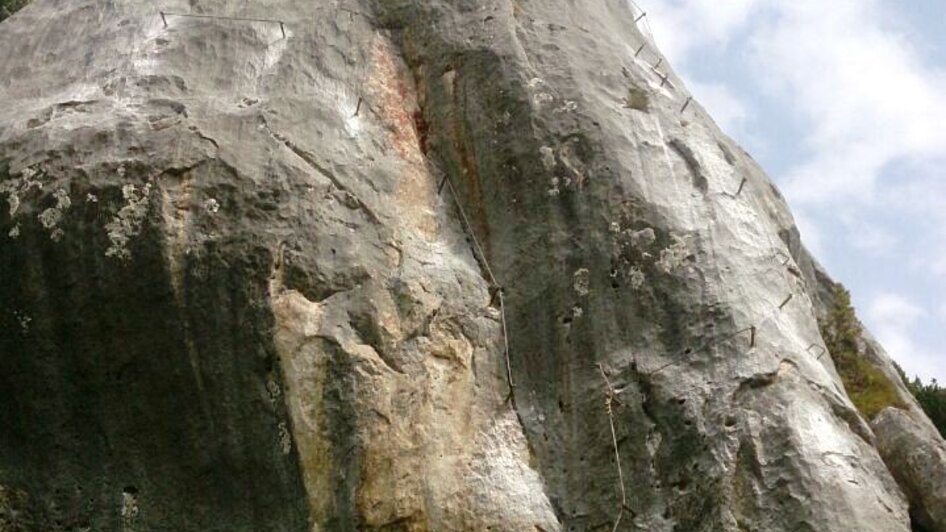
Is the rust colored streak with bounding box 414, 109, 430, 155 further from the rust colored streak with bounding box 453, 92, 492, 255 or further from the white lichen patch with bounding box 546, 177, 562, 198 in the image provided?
the white lichen patch with bounding box 546, 177, 562, 198

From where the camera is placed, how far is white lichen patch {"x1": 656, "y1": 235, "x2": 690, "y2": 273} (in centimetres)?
974

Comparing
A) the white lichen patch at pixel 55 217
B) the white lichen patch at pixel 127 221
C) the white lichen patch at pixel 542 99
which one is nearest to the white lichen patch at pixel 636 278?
the white lichen patch at pixel 542 99

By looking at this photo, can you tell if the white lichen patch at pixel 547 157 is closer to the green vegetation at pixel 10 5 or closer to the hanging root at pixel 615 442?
the hanging root at pixel 615 442

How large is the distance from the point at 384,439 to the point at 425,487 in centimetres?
45

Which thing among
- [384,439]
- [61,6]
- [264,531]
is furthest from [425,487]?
[61,6]

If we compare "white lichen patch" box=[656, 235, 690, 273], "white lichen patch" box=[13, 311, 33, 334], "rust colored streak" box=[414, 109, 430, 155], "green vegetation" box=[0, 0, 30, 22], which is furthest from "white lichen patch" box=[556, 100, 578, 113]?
"green vegetation" box=[0, 0, 30, 22]

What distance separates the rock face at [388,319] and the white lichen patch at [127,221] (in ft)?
0.06

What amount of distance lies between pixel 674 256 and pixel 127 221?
4215 millimetres

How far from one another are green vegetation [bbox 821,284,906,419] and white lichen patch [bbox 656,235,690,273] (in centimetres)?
298

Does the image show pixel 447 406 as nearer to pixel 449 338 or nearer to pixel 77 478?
pixel 449 338

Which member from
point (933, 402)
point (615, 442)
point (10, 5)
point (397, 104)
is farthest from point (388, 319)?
point (10, 5)

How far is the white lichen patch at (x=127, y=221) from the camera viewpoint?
9028 mm

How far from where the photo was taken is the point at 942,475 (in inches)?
400

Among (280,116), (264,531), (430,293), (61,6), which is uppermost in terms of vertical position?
(61,6)
